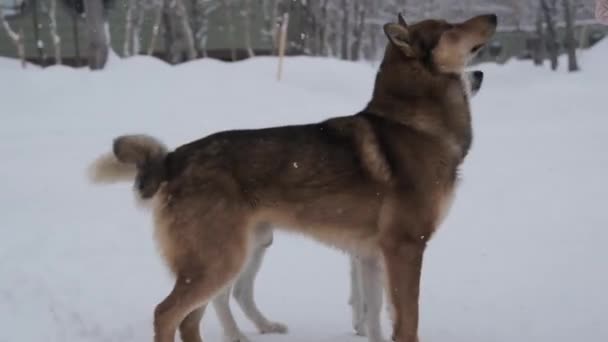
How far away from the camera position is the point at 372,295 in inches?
173

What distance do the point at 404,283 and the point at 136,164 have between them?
59.1 inches

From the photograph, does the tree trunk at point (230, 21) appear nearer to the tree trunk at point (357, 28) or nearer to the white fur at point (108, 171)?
the tree trunk at point (357, 28)

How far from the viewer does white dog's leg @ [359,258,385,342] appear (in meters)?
4.38

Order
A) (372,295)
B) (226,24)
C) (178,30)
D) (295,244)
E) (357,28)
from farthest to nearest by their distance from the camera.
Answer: (357,28) → (226,24) → (178,30) → (295,244) → (372,295)

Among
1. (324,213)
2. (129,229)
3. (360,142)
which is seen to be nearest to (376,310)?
(324,213)

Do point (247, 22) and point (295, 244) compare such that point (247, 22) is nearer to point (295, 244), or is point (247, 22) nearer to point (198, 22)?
point (198, 22)

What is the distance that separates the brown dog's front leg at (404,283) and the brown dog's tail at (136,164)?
122 centimetres

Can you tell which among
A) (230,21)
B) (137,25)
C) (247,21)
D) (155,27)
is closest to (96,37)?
(155,27)

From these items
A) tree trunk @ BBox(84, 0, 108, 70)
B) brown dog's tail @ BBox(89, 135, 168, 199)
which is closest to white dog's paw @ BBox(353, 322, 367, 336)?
brown dog's tail @ BBox(89, 135, 168, 199)

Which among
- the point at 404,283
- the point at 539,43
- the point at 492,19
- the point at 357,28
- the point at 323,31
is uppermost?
the point at 492,19

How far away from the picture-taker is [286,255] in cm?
632

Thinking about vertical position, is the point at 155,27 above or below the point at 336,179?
below

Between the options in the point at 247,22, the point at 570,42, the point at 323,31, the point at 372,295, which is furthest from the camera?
the point at 323,31

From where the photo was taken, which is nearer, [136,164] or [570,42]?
[136,164]
